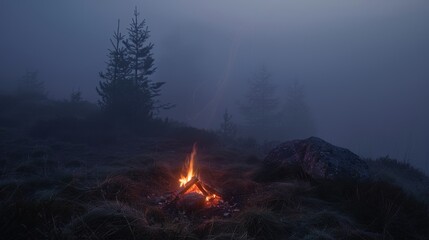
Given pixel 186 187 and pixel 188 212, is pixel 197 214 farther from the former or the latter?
pixel 186 187

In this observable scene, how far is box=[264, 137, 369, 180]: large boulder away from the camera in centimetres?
802

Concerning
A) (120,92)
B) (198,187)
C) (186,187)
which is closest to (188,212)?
(186,187)

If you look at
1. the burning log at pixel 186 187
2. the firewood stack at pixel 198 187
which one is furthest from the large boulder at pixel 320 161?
the burning log at pixel 186 187

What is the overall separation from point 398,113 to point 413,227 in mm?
107582

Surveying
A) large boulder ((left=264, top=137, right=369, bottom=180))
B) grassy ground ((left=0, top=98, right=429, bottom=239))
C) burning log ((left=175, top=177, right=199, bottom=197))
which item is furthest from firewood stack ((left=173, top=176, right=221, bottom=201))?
large boulder ((left=264, top=137, right=369, bottom=180))

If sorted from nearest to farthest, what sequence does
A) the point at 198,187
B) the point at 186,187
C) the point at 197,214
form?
the point at 197,214 < the point at 186,187 < the point at 198,187

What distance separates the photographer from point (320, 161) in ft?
27.2

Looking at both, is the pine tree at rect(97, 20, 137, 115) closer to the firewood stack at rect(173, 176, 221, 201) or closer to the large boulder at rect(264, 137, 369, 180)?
the large boulder at rect(264, 137, 369, 180)

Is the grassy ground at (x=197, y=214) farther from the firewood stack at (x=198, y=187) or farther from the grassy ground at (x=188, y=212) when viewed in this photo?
the firewood stack at (x=198, y=187)

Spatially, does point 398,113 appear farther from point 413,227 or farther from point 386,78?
point 413,227

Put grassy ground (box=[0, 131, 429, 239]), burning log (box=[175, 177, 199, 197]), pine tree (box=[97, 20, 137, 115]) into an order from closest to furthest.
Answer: grassy ground (box=[0, 131, 429, 239])
burning log (box=[175, 177, 199, 197])
pine tree (box=[97, 20, 137, 115])

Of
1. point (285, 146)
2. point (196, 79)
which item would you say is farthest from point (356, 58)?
point (285, 146)

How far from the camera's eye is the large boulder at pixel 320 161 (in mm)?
8023

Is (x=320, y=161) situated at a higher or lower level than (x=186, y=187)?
higher
